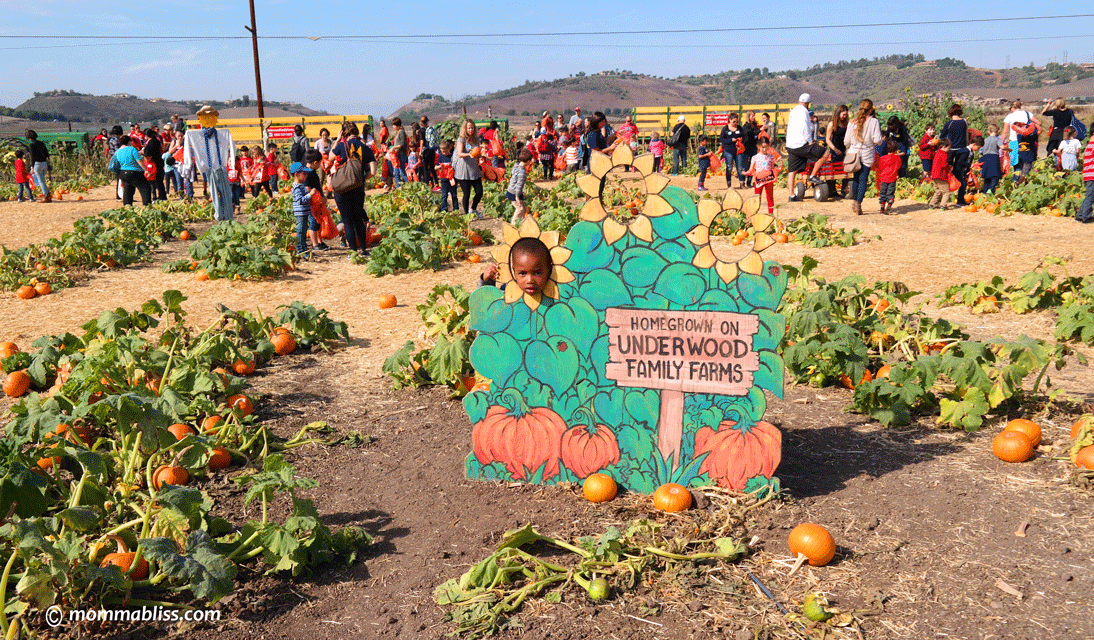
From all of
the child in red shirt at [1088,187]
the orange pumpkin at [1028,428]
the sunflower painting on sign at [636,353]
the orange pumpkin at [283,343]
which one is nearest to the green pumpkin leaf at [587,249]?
the sunflower painting on sign at [636,353]

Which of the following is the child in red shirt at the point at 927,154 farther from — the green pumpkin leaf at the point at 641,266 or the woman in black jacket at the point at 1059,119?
the green pumpkin leaf at the point at 641,266

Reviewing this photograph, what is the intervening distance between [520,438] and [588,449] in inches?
14.0

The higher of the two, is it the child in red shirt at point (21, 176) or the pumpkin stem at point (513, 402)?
the child in red shirt at point (21, 176)

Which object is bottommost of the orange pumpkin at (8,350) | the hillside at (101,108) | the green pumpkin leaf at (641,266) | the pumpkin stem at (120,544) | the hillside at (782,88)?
the pumpkin stem at (120,544)

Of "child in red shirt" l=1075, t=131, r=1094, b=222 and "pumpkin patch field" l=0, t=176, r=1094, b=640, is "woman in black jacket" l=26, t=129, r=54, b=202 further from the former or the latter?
"child in red shirt" l=1075, t=131, r=1094, b=222

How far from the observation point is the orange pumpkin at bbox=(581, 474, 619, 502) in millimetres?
3795

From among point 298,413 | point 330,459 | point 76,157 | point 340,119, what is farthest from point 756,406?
point 340,119

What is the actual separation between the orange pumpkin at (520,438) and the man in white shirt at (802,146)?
10.4 metres

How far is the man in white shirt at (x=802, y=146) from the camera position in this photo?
1312 cm

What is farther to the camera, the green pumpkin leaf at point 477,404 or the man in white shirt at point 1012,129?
the man in white shirt at point 1012,129

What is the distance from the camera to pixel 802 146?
13.5 metres

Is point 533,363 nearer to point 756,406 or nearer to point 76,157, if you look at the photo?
point 756,406

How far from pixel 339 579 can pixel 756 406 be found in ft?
6.64

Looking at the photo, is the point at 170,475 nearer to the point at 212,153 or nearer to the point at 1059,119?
the point at 212,153
